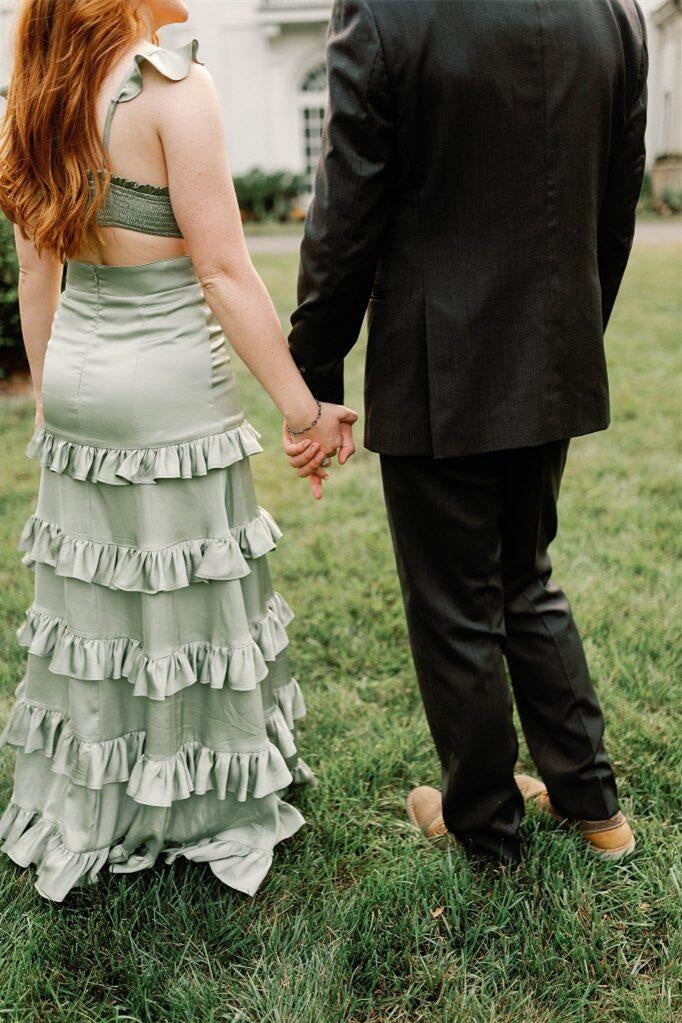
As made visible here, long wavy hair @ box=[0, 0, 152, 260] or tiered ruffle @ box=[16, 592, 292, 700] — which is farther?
tiered ruffle @ box=[16, 592, 292, 700]

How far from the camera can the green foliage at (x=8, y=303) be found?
588 cm

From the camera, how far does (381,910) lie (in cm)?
214

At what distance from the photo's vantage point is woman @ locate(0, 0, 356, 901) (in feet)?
6.11

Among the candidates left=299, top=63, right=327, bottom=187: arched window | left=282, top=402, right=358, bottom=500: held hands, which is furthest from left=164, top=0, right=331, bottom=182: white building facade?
left=282, top=402, right=358, bottom=500: held hands

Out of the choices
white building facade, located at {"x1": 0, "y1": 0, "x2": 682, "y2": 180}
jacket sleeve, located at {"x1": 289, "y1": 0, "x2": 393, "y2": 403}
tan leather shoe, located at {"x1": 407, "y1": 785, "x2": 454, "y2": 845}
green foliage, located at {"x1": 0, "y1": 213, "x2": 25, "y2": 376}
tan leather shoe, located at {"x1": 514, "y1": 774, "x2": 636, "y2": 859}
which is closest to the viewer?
jacket sleeve, located at {"x1": 289, "y1": 0, "x2": 393, "y2": 403}

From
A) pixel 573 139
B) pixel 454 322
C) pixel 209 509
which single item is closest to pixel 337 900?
pixel 209 509

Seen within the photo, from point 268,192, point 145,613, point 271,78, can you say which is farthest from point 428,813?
point 271,78

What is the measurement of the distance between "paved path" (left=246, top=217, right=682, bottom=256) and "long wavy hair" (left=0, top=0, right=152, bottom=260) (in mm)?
10545

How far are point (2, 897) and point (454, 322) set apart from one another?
1.61 meters

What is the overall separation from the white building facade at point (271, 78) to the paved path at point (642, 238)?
513cm

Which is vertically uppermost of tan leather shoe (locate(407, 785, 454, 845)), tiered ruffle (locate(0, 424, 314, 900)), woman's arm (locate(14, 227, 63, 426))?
woman's arm (locate(14, 227, 63, 426))

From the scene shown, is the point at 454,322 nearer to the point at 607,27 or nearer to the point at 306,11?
the point at 607,27

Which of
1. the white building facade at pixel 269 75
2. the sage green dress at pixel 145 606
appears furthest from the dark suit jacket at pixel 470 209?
the white building facade at pixel 269 75

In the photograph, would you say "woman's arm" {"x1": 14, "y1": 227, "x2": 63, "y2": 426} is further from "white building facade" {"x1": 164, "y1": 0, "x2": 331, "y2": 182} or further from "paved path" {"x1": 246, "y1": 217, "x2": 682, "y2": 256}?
"white building facade" {"x1": 164, "y1": 0, "x2": 331, "y2": 182}
